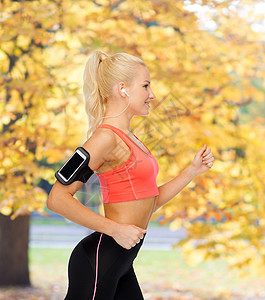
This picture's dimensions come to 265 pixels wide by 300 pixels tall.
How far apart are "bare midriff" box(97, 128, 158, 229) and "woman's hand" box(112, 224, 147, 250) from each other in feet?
0.28

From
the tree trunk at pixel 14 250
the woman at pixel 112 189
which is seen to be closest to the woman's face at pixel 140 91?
the woman at pixel 112 189

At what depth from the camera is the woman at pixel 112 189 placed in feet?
4.69

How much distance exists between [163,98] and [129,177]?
2356 mm

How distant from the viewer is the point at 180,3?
13.1 ft

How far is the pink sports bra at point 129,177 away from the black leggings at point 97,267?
143 millimetres

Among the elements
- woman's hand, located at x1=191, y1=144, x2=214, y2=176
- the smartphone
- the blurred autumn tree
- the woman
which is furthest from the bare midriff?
the blurred autumn tree

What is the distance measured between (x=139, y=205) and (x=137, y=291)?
0.33 meters

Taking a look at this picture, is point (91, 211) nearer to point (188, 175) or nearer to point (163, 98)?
point (188, 175)

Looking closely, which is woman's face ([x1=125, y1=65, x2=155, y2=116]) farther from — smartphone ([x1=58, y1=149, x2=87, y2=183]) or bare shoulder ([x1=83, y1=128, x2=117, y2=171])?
smartphone ([x1=58, y1=149, x2=87, y2=183])

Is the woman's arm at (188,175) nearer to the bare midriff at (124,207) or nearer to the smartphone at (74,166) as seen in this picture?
the bare midriff at (124,207)

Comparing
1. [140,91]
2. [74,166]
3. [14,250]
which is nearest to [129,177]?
[74,166]

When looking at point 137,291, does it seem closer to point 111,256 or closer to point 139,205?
point 111,256

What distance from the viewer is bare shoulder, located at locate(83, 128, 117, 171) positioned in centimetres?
144

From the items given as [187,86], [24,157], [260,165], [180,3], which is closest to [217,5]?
[180,3]
